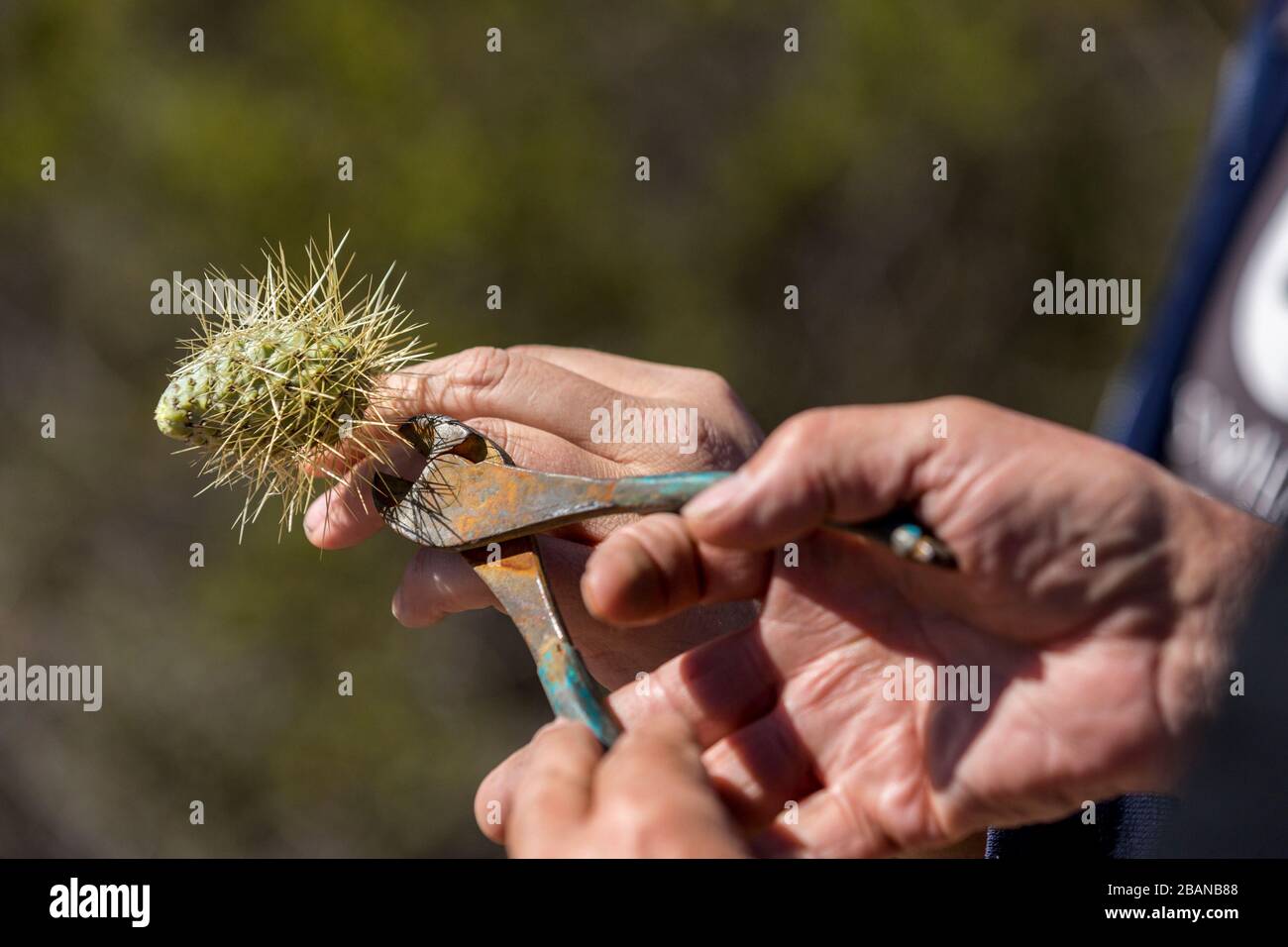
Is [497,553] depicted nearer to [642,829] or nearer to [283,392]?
[283,392]

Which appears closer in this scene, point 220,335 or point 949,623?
point 949,623

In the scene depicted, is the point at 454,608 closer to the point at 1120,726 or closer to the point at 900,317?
the point at 1120,726

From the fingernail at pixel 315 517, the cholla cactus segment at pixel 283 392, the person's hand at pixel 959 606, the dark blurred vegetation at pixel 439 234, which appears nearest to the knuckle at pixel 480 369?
the cholla cactus segment at pixel 283 392

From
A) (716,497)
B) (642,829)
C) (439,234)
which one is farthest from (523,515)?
(439,234)

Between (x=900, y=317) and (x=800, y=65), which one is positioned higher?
(x=800, y=65)

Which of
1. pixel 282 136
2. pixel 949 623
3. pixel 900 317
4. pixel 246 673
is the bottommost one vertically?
pixel 246 673

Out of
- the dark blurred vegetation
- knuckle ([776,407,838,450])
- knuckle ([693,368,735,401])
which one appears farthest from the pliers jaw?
the dark blurred vegetation

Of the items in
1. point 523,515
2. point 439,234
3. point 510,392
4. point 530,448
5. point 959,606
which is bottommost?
point 959,606
